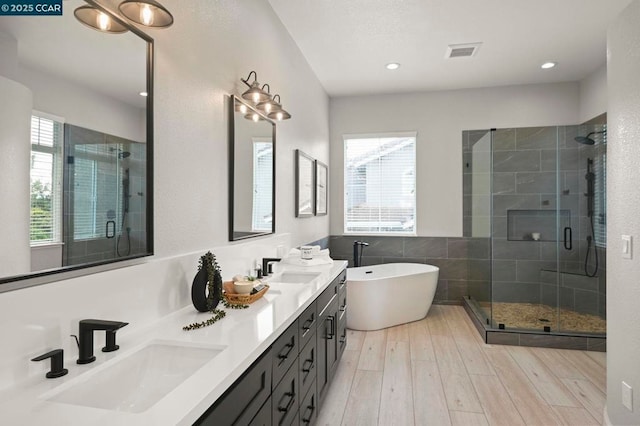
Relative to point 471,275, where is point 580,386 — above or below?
below

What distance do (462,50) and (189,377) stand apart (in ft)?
13.2

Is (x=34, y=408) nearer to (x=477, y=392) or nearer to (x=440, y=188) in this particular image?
(x=477, y=392)

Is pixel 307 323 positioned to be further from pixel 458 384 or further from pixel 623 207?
pixel 623 207

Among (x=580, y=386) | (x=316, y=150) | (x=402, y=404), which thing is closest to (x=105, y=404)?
(x=402, y=404)

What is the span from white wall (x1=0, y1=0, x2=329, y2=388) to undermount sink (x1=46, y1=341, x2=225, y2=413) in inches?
5.6

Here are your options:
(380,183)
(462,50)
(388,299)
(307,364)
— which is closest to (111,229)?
(307,364)

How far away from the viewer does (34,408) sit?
2.85ft

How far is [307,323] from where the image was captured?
1956 millimetres

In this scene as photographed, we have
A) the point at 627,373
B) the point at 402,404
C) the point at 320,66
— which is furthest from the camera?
the point at 320,66

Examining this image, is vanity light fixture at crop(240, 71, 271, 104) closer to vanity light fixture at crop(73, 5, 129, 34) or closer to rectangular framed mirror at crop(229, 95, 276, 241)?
rectangular framed mirror at crop(229, 95, 276, 241)

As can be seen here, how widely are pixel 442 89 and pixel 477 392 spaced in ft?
12.7

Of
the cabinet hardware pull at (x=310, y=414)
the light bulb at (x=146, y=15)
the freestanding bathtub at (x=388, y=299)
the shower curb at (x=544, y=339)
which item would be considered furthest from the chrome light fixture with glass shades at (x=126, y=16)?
the shower curb at (x=544, y=339)

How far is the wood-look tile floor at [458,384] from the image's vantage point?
7.85 feet

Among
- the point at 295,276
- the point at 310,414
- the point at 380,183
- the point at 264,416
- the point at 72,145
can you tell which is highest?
the point at 380,183
